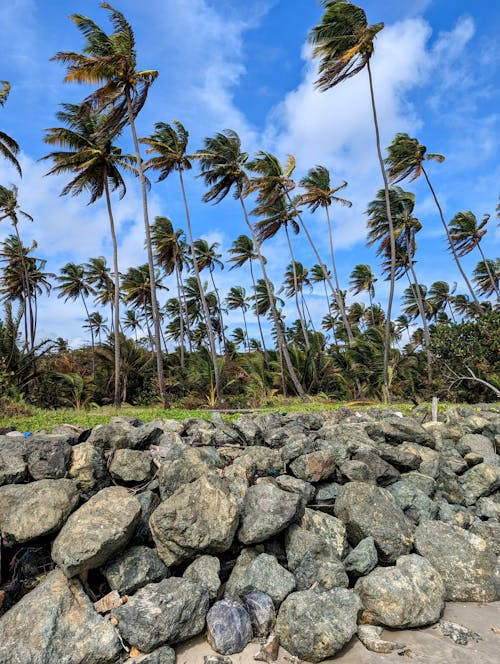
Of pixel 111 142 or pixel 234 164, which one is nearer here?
pixel 111 142

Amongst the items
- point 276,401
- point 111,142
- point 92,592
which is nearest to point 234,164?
point 111,142

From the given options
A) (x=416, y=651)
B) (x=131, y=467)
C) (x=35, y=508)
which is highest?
(x=131, y=467)

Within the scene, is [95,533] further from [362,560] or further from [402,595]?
[402,595]

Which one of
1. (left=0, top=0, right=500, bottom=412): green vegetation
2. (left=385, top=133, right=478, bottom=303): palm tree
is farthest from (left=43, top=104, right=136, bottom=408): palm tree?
(left=385, top=133, right=478, bottom=303): palm tree

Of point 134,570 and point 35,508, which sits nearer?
point 134,570

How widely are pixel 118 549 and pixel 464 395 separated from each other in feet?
54.2

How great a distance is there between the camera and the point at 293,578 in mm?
3584

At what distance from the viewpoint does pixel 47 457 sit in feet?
14.5

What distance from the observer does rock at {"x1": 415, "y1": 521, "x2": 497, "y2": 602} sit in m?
3.83

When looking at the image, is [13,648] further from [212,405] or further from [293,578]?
[212,405]

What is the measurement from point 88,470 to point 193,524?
1.60 meters

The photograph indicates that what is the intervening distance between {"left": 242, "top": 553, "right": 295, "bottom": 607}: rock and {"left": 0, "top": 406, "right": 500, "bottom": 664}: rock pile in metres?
0.01

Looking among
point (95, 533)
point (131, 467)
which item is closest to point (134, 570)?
point (95, 533)

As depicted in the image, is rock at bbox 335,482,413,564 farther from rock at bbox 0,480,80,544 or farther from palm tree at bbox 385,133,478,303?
palm tree at bbox 385,133,478,303
